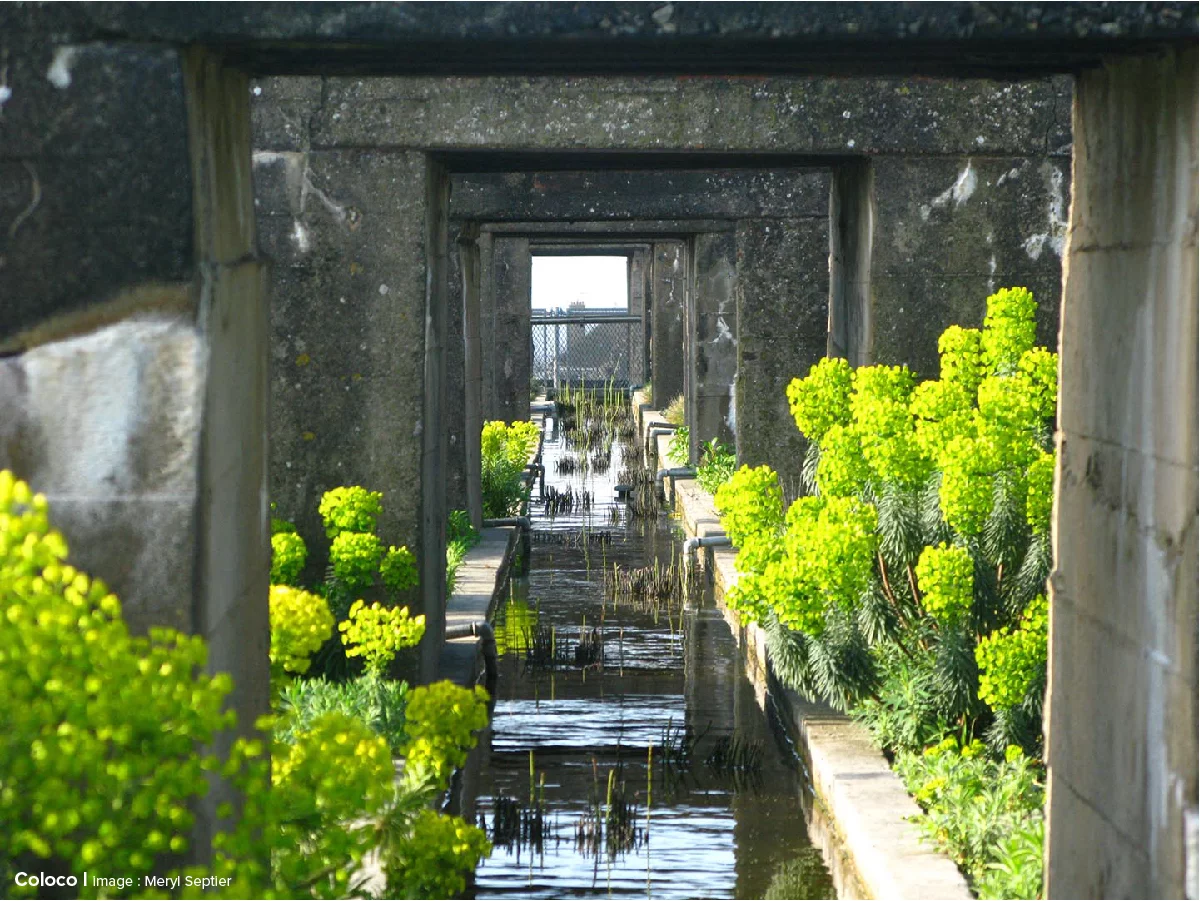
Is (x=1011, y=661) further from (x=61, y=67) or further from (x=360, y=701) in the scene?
(x=61, y=67)

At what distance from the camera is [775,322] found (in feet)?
42.3

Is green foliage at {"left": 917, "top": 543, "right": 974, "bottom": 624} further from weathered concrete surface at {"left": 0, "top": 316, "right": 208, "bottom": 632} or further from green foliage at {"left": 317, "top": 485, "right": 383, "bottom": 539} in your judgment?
weathered concrete surface at {"left": 0, "top": 316, "right": 208, "bottom": 632}

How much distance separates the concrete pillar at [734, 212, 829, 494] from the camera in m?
12.7

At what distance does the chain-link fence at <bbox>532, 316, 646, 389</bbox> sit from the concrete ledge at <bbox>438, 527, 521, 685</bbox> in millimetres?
22383

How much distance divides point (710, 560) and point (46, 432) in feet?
32.9

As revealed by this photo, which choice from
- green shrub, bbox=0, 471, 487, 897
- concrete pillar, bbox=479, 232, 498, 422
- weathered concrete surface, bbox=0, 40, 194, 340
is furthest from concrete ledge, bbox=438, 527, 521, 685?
weathered concrete surface, bbox=0, 40, 194, 340

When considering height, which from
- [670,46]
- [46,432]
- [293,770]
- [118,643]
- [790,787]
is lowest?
[790,787]

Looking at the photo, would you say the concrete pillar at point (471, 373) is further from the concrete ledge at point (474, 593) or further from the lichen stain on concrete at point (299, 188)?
the lichen stain on concrete at point (299, 188)

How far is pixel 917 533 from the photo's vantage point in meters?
7.17

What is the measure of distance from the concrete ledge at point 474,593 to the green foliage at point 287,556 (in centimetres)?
122

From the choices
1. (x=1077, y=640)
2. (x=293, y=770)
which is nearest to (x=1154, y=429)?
(x=1077, y=640)

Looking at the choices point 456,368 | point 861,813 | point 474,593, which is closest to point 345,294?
point 861,813

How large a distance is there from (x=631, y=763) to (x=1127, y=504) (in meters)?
4.32

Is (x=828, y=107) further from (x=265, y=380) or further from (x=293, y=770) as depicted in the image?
(x=293, y=770)
